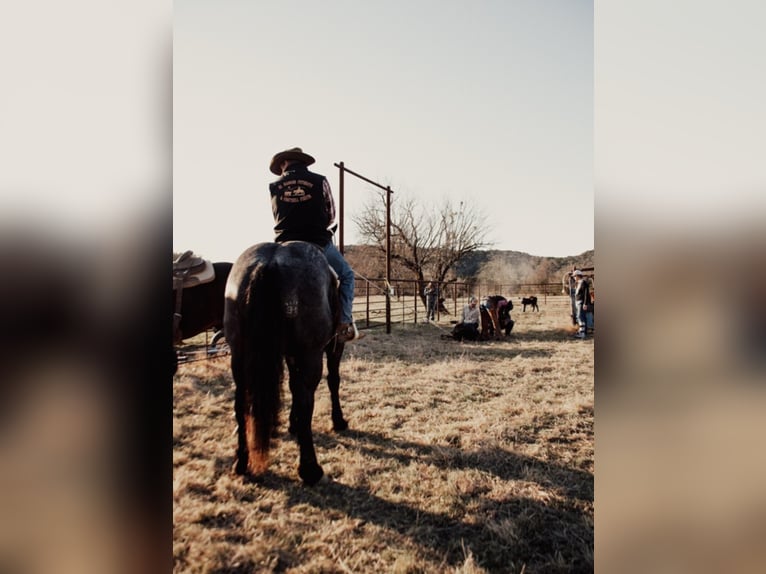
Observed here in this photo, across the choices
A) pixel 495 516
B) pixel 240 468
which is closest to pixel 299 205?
pixel 240 468

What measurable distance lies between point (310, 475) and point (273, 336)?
1076 millimetres

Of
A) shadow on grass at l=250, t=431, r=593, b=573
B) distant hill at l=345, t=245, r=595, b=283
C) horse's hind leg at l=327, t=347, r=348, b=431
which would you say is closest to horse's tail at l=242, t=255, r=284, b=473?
shadow on grass at l=250, t=431, r=593, b=573

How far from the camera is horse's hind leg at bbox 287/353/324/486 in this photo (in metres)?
2.49

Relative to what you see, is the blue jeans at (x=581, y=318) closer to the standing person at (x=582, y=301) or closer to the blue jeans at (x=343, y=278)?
the standing person at (x=582, y=301)

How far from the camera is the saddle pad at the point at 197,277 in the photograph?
13.6 ft

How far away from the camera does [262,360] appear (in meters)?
2.32

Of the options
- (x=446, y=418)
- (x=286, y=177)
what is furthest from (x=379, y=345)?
(x=286, y=177)

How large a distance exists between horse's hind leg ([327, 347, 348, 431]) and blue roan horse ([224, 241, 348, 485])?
3.13 ft
